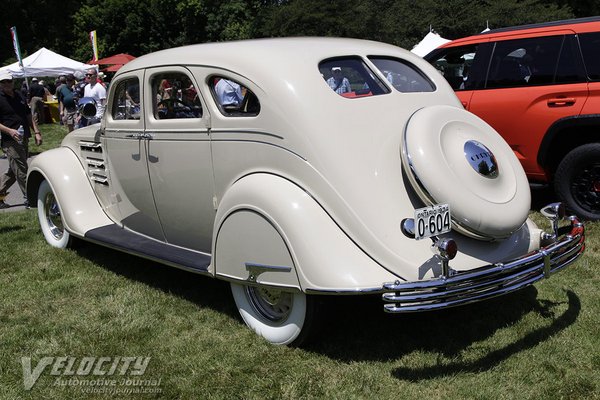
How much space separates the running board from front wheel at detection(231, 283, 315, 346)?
34cm

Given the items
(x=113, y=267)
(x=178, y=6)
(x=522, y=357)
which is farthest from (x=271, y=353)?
(x=178, y=6)

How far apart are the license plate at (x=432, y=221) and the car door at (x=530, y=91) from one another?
3.30 meters

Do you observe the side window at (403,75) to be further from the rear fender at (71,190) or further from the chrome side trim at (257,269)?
the rear fender at (71,190)

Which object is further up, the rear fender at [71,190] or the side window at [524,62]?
the side window at [524,62]

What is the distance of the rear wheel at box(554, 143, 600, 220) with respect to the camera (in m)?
5.83

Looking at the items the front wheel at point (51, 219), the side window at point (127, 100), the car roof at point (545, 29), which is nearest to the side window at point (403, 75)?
the side window at point (127, 100)

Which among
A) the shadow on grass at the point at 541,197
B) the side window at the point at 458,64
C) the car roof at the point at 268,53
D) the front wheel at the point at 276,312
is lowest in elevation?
the shadow on grass at the point at 541,197

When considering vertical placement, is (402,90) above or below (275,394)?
above

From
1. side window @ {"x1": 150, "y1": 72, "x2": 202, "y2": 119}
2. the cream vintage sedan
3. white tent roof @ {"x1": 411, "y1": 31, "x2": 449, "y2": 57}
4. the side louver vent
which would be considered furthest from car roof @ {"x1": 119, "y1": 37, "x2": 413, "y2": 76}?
white tent roof @ {"x1": 411, "y1": 31, "x2": 449, "y2": 57}

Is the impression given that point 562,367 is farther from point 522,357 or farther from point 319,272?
point 319,272

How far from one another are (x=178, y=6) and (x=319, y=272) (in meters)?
52.2

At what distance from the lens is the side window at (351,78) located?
3895 millimetres

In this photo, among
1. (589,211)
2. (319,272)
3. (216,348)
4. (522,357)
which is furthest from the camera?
(589,211)

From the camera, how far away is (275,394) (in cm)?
320
